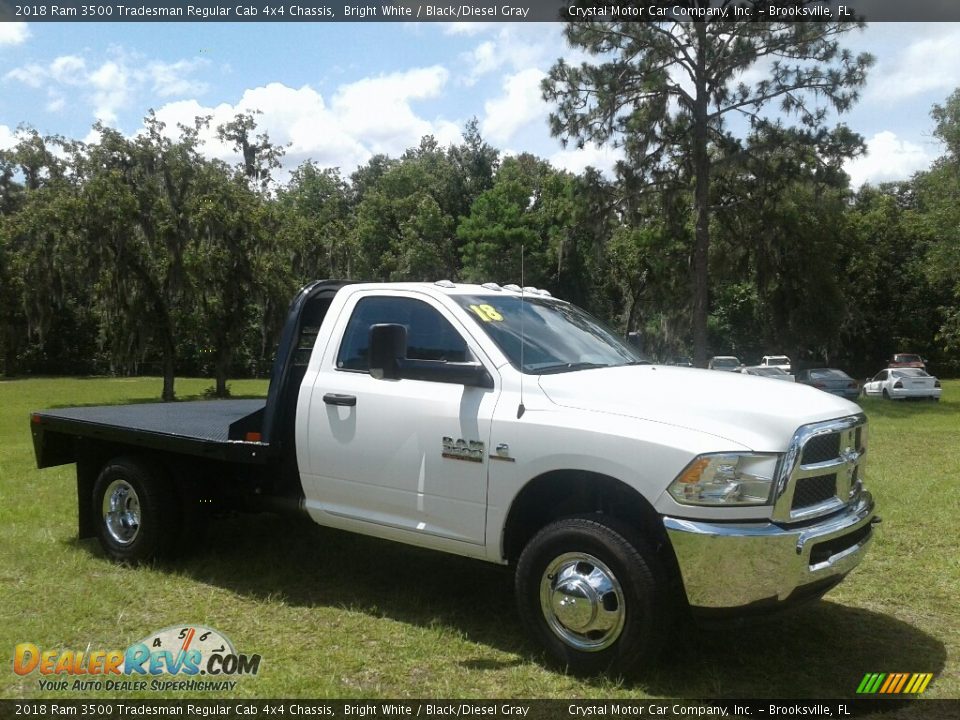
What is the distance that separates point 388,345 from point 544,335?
3.25ft

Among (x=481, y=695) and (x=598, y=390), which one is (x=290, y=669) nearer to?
(x=481, y=695)

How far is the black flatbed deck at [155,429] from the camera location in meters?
5.64

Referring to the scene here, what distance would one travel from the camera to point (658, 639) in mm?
4105

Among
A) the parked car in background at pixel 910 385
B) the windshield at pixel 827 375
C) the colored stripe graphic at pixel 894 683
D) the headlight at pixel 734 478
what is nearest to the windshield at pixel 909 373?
the parked car in background at pixel 910 385

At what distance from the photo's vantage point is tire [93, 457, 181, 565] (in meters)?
6.15

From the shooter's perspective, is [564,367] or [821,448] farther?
[564,367]

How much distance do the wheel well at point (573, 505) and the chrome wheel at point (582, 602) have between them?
293 millimetres

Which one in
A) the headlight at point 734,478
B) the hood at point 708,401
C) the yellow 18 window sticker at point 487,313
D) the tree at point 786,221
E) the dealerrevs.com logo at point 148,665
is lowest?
the dealerrevs.com logo at point 148,665

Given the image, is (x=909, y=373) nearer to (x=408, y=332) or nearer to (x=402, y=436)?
(x=408, y=332)

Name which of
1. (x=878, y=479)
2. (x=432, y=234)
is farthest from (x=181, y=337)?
(x=878, y=479)

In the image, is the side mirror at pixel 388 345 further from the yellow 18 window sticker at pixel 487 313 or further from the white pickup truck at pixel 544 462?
the yellow 18 window sticker at pixel 487 313

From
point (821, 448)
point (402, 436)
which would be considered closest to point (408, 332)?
point (402, 436)

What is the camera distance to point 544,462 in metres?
4.41

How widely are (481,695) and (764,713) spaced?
4.34 ft
